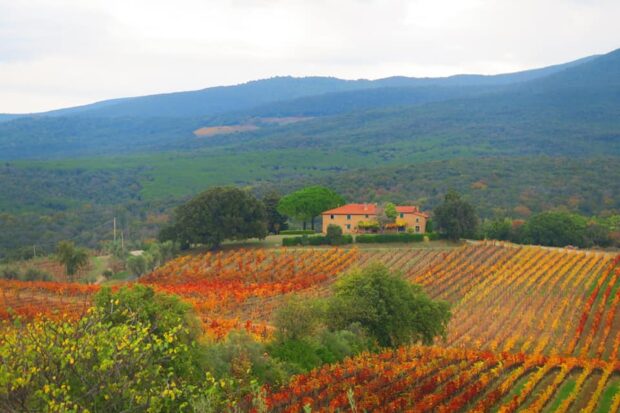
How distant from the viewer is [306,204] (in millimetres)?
71750

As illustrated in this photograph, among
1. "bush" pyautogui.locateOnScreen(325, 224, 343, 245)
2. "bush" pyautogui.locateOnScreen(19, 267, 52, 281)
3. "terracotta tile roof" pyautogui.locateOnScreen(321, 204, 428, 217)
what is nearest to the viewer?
"bush" pyautogui.locateOnScreen(19, 267, 52, 281)

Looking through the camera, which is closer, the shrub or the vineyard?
the vineyard

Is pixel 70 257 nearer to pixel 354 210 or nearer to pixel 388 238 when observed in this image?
pixel 354 210

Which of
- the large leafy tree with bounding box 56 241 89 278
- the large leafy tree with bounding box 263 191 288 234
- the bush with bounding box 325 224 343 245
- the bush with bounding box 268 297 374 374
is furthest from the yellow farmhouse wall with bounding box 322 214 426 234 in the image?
the bush with bounding box 268 297 374 374

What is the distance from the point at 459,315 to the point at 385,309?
1233cm

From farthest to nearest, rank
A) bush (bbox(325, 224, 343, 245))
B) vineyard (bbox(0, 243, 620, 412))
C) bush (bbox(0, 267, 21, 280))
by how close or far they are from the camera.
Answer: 1. bush (bbox(325, 224, 343, 245))
2. bush (bbox(0, 267, 21, 280))
3. vineyard (bbox(0, 243, 620, 412))

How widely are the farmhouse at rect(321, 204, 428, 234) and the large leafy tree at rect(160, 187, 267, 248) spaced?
7.15 metres

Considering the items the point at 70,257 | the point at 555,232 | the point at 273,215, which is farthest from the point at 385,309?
the point at 273,215

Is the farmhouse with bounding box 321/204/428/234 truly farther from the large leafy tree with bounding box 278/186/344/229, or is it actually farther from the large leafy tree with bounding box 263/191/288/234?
the large leafy tree with bounding box 263/191/288/234

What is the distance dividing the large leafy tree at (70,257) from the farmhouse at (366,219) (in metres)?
22.9

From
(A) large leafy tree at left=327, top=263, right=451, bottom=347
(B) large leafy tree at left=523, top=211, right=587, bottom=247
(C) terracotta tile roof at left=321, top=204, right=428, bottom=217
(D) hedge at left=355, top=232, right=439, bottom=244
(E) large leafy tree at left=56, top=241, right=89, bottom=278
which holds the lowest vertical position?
(B) large leafy tree at left=523, top=211, right=587, bottom=247

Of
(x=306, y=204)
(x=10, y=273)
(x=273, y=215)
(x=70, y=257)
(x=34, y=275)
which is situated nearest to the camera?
(x=34, y=275)

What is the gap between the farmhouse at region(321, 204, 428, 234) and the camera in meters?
69.3

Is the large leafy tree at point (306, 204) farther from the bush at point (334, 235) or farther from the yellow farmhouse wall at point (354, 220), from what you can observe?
the bush at point (334, 235)
